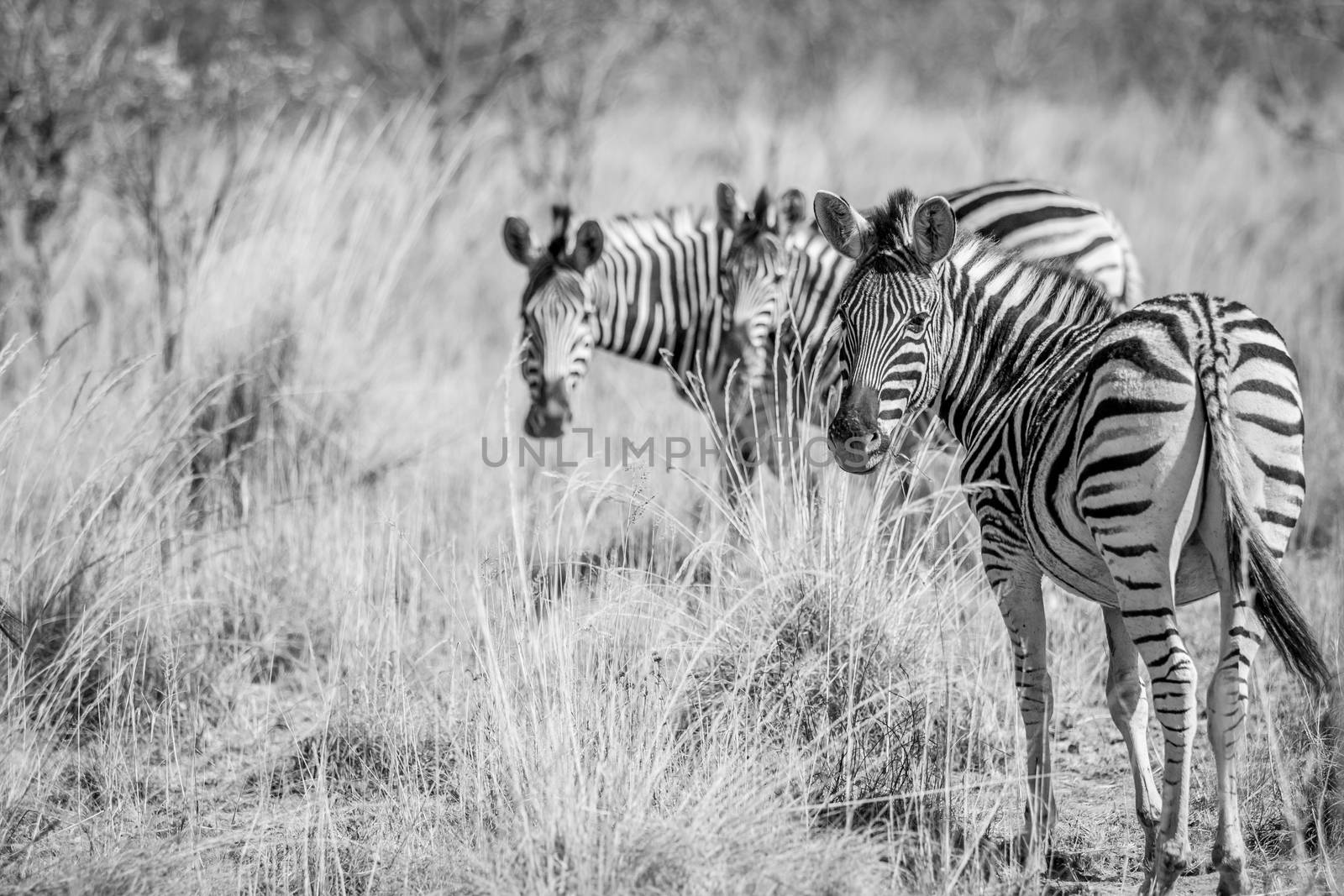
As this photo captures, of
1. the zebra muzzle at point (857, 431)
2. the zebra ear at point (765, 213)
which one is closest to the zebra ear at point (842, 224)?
the zebra muzzle at point (857, 431)

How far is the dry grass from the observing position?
11.8 feet

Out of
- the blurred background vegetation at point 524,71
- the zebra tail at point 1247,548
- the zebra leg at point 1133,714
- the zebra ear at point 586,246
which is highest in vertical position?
the blurred background vegetation at point 524,71

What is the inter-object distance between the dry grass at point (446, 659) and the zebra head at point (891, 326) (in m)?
0.50

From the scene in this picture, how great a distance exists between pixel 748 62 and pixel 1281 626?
17491mm

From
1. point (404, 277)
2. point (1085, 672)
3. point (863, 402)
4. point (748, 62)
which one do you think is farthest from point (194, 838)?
point (748, 62)

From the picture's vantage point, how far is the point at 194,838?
3.90 m

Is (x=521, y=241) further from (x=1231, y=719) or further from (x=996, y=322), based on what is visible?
(x=1231, y=719)

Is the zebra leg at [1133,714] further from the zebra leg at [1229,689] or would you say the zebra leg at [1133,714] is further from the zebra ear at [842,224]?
the zebra ear at [842,224]

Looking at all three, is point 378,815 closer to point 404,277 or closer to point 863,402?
point 863,402

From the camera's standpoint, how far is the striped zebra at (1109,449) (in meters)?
3.17

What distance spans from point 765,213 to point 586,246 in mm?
929

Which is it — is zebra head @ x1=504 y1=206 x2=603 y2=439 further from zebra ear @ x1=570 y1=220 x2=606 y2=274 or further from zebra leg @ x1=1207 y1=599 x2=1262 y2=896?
zebra leg @ x1=1207 y1=599 x2=1262 y2=896

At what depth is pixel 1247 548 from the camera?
121 inches

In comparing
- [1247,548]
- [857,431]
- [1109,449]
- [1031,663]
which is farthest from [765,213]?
[1247,548]
